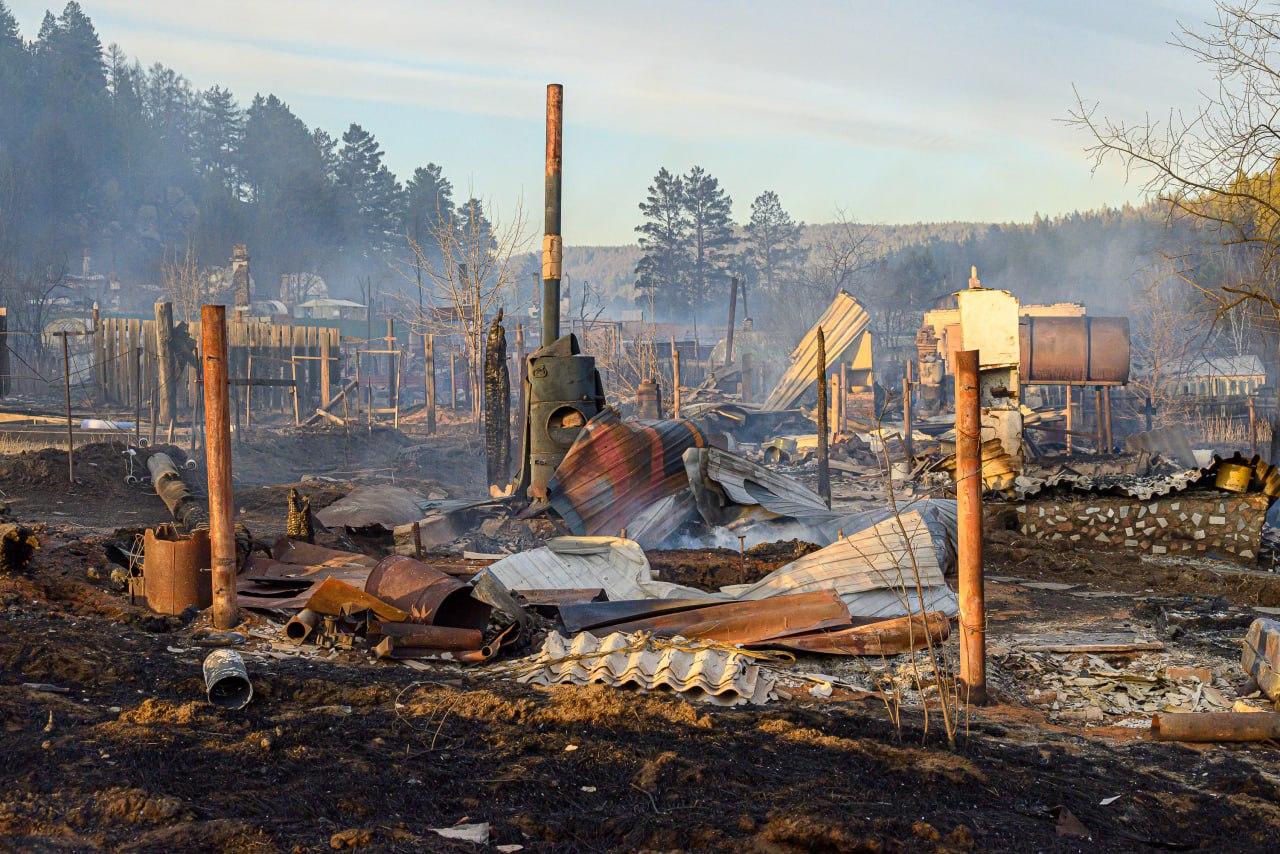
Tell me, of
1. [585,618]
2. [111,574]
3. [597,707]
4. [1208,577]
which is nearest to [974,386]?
[597,707]

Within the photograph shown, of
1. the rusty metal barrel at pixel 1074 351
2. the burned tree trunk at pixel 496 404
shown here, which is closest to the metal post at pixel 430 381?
the burned tree trunk at pixel 496 404

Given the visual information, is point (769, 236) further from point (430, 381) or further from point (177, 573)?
point (177, 573)

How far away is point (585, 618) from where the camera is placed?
369 inches

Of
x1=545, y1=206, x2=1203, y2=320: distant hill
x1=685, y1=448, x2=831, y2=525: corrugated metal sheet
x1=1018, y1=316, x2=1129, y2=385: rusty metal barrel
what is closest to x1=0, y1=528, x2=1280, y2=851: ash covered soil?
x1=685, y1=448, x2=831, y2=525: corrugated metal sheet

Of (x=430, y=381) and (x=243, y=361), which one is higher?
(x=243, y=361)

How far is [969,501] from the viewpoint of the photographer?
6.87 meters

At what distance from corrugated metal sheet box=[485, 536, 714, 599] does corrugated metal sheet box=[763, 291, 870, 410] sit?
2124 centimetres

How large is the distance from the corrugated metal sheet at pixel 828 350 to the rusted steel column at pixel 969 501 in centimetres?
2505

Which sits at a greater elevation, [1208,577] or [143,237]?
[143,237]

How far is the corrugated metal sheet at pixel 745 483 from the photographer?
13367 millimetres

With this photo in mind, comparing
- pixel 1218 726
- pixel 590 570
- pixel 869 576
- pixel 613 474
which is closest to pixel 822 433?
pixel 613 474

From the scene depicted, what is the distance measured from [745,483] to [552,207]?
4.87 metres

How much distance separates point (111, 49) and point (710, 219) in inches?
1708

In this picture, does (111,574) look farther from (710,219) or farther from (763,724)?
(710,219)
